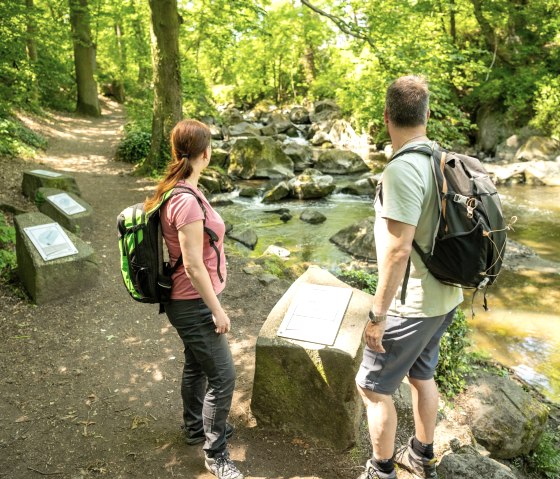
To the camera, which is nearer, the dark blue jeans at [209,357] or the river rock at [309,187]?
the dark blue jeans at [209,357]

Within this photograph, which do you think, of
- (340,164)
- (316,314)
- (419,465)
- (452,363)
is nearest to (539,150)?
(340,164)

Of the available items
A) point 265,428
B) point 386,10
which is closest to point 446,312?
point 265,428

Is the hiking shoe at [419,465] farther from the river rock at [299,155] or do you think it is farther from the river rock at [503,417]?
the river rock at [299,155]

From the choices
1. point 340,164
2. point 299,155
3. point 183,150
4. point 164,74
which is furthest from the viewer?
point 299,155

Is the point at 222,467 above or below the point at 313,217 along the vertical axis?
above

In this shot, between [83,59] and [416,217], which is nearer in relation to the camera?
[416,217]

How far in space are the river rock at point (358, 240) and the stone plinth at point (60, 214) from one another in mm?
5038

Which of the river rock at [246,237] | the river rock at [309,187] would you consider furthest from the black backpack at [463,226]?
the river rock at [309,187]

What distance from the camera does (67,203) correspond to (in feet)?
25.3

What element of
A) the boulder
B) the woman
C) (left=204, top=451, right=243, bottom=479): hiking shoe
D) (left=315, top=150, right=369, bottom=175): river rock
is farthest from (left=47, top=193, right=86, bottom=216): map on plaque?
the boulder

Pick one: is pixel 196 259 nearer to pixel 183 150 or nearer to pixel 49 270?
pixel 183 150

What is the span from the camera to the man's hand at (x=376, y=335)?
7.82 ft

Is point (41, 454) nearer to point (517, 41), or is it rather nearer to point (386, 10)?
point (386, 10)

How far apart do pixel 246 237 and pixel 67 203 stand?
351 cm
